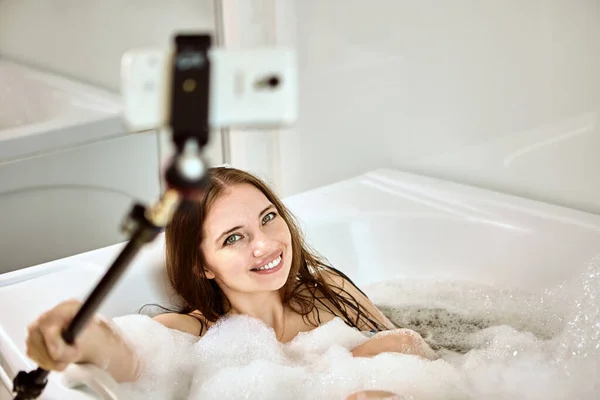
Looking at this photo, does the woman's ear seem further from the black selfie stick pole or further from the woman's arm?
the black selfie stick pole

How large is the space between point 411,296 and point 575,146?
440mm

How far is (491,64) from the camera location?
160 cm

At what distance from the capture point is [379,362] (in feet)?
4.09

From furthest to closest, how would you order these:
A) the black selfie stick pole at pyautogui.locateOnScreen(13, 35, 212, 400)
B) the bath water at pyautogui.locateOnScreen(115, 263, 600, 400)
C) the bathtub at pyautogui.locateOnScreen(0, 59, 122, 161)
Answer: the bathtub at pyautogui.locateOnScreen(0, 59, 122, 161)
the bath water at pyautogui.locateOnScreen(115, 263, 600, 400)
the black selfie stick pole at pyautogui.locateOnScreen(13, 35, 212, 400)

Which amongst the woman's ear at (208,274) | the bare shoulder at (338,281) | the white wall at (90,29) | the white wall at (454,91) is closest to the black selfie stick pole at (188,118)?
the woman's ear at (208,274)

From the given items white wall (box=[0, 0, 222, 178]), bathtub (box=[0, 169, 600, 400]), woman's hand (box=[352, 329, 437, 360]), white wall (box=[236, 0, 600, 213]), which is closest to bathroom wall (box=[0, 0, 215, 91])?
white wall (box=[0, 0, 222, 178])

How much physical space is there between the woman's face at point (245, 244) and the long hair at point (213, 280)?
0.07ft

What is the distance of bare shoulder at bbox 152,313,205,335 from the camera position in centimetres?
129

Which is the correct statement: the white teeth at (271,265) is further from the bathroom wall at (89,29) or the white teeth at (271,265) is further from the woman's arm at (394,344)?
the bathroom wall at (89,29)

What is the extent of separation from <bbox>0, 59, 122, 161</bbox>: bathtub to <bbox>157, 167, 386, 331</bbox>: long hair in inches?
24.4

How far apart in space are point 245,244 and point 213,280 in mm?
137

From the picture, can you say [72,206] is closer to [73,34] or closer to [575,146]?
[73,34]

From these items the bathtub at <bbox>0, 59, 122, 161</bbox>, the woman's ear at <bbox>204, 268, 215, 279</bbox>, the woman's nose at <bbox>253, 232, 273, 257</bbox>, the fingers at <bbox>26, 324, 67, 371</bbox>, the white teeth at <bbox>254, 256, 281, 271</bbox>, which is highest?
the bathtub at <bbox>0, 59, 122, 161</bbox>

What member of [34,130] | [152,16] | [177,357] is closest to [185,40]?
[177,357]
